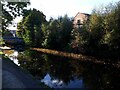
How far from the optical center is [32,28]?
64.1m

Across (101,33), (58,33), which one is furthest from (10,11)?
(58,33)

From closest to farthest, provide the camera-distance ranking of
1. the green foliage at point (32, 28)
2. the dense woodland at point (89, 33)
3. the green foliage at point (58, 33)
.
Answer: the dense woodland at point (89, 33) < the green foliage at point (58, 33) < the green foliage at point (32, 28)

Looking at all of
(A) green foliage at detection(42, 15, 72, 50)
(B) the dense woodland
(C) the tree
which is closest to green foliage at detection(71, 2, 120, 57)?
(B) the dense woodland

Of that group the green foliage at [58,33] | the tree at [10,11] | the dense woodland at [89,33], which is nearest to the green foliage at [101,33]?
the dense woodland at [89,33]

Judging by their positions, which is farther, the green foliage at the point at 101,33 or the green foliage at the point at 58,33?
the green foliage at the point at 58,33

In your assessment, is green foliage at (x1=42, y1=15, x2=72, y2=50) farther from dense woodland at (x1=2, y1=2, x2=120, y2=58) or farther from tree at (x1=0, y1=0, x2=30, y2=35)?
tree at (x1=0, y1=0, x2=30, y2=35)

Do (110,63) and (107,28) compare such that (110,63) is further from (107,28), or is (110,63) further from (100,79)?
(100,79)

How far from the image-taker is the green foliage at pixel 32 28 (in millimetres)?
58272

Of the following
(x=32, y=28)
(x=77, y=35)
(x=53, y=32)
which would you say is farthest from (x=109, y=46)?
(x=32, y=28)

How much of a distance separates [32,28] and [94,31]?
2944 cm

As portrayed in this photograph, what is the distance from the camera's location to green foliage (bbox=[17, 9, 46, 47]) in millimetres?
58272

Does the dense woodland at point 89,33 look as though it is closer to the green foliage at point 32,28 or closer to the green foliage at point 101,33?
the green foliage at point 101,33

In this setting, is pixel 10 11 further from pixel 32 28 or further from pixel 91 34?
pixel 32 28

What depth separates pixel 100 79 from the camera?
22.9 metres
